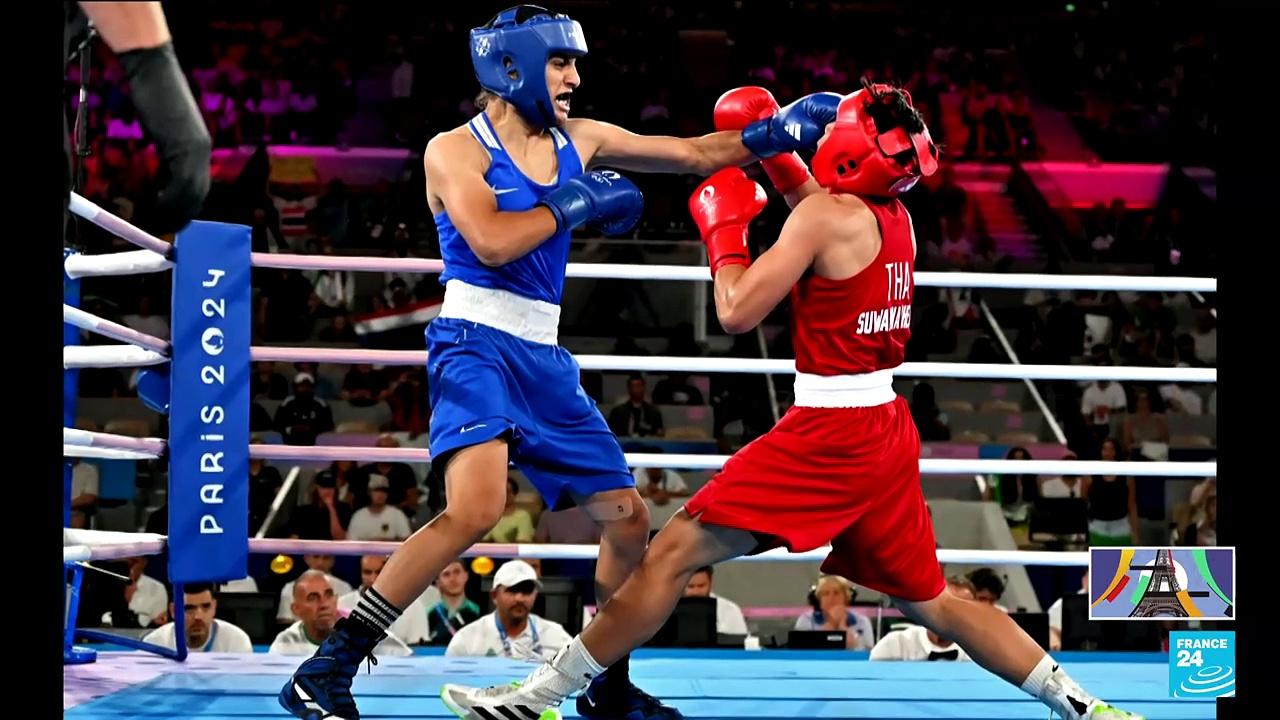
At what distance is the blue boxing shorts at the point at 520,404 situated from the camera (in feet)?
8.74

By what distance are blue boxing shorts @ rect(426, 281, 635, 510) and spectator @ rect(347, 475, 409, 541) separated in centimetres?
444

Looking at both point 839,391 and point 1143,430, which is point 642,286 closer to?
point 1143,430

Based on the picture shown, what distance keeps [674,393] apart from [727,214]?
6.43m

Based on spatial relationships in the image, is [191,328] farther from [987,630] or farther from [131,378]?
[131,378]

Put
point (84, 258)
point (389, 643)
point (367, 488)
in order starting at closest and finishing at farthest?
point (84, 258) → point (389, 643) → point (367, 488)

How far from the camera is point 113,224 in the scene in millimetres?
3199

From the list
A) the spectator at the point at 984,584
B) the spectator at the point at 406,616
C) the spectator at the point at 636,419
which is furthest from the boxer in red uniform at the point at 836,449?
the spectator at the point at 636,419

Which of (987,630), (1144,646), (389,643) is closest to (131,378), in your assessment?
(389,643)

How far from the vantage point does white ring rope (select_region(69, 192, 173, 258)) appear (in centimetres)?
298

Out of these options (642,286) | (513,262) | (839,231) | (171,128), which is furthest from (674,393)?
(171,128)

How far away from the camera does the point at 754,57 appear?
14.9 meters

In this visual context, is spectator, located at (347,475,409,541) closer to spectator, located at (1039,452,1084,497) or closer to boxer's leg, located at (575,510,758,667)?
spectator, located at (1039,452,1084,497)
